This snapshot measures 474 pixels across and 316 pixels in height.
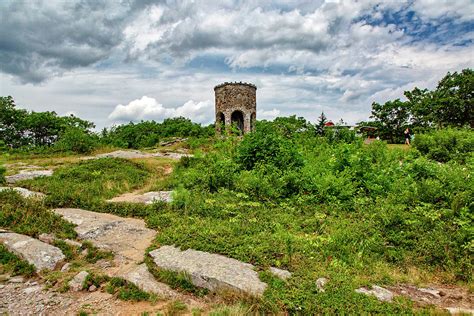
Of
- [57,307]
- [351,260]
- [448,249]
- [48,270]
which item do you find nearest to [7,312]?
[57,307]

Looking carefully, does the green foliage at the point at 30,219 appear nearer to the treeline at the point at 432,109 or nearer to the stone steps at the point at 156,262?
the stone steps at the point at 156,262

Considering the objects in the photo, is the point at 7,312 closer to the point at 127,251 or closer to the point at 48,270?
the point at 48,270

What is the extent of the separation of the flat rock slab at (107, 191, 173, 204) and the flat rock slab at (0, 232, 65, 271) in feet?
9.37

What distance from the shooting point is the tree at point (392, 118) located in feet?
127

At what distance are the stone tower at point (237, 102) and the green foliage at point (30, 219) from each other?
22.4 metres

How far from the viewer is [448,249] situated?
17.0 ft

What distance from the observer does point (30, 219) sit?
6.93m

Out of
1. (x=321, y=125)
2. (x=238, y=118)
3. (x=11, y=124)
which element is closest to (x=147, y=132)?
(x=238, y=118)

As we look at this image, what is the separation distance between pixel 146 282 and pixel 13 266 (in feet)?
7.85

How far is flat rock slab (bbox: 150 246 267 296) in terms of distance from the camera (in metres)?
4.29

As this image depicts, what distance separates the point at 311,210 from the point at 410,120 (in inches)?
1446

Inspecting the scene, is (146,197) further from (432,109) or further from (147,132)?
(432,109)

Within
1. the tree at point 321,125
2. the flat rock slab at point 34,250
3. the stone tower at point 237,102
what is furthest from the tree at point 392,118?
the flat rock slab at point 34,250

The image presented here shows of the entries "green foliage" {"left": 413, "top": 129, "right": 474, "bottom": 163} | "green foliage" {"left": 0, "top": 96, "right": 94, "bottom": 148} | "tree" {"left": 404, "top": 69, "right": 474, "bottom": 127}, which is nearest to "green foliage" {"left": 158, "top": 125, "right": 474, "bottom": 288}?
"green foliage" {"left": 413, "top": 129, "right": 474, "bottom": 163}
